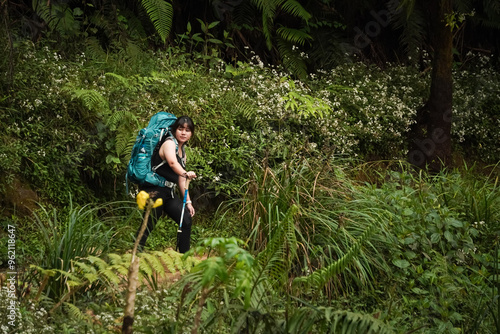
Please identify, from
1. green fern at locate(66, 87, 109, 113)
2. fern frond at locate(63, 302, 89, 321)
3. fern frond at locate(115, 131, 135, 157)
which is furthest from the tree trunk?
fern frond at locate(63, 302, 89, 321)

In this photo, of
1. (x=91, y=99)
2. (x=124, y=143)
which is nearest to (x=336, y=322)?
(x=124, y=143)

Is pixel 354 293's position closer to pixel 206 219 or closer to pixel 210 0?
pixel 206 219

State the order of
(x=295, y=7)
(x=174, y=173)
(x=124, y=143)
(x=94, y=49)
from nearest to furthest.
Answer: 1. (x=174, y=173)
2. (x=124, y=143)
3. (x=94, y=49)
4. (x=295, y=7)

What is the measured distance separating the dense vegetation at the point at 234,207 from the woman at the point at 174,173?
1.17 feet

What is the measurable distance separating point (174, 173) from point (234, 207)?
1.54 metres

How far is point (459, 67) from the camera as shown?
42.8 feet

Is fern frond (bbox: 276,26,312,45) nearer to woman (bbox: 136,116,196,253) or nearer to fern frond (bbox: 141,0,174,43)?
fern frond (bbox: 141,0,174,43)

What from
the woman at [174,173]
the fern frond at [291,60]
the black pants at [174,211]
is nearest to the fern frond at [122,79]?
the woman at [174,173]

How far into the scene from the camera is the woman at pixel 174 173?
5254 millimetres

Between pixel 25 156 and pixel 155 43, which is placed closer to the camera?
pixel 25 156

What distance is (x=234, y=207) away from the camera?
678 cm

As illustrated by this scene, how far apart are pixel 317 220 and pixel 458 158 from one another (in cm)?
595

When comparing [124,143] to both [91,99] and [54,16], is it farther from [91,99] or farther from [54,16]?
[54,16]

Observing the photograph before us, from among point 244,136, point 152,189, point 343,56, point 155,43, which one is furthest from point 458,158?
point 152,189
